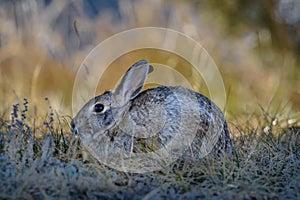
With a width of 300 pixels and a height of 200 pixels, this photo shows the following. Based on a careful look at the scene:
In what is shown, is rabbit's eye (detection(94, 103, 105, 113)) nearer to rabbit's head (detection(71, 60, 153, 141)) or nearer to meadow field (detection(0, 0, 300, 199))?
rabbit's head (detection(71, 60, 153, 141))

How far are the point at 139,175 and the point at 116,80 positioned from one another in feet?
13.5

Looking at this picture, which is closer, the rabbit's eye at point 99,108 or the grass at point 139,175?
the grass at point 139,175

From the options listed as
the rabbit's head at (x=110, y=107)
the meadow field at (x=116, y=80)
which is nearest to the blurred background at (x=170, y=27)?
the meadow field at (x=116, y=80)

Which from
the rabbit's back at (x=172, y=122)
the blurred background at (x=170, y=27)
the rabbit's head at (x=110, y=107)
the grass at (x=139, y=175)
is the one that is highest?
the blurred background at (x=170, y=27)

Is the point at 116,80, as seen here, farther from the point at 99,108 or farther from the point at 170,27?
the point at 99,108

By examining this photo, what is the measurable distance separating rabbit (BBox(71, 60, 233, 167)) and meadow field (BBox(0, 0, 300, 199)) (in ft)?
0.59

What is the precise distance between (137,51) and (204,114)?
400 centimetres

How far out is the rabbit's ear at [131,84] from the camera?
452 cm

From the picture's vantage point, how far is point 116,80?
768cm

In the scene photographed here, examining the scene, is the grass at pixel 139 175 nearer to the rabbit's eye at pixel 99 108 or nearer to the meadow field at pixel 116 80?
the meadow field at pixel 116 80

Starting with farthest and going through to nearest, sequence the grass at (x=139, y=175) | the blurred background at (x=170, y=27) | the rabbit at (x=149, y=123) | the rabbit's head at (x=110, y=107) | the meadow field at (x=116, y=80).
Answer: the blurred background at (x=170, y=27), the rabbit's head at (x=110, y=107), the rabbit at (x=149, y=123), the meadow field at (x=116, y=80), the grass at (x=139, y=175)

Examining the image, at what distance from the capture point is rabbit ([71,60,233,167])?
13.6ft

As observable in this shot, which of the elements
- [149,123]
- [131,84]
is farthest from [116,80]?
[149,123]

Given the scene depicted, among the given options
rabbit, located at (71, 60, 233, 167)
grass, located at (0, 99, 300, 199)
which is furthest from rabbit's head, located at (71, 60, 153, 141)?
grass, located at (0, 99, 300, 199)
